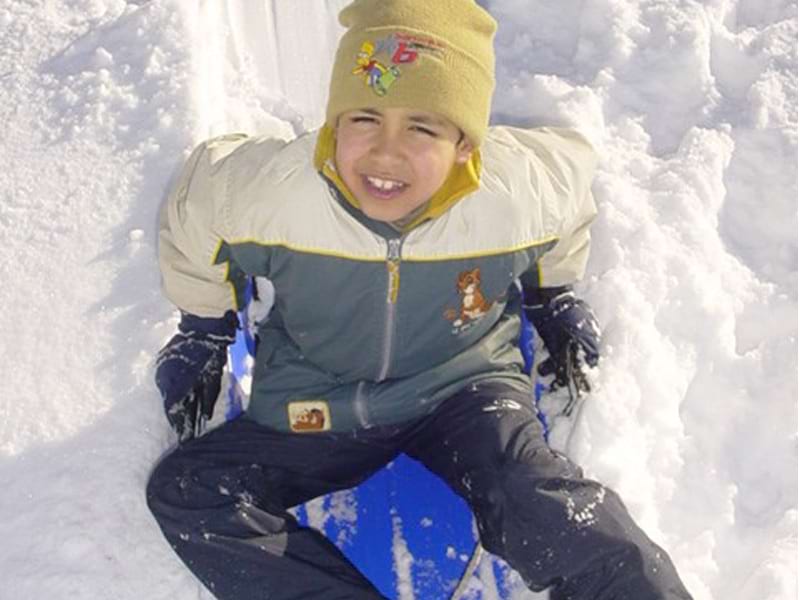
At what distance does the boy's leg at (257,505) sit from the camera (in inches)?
80.3

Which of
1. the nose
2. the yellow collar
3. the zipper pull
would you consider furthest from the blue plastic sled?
the nose

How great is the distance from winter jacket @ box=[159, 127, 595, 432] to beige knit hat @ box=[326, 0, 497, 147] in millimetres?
130

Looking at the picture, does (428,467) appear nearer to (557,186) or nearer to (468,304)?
(468,304)

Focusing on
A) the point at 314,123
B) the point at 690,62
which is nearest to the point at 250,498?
the point at 314,123

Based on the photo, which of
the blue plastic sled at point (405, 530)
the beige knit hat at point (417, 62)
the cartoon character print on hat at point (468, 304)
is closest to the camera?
the beige knit hat at point (417, 62)

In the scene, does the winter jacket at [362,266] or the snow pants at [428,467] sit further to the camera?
the winter jacket at [362,266]

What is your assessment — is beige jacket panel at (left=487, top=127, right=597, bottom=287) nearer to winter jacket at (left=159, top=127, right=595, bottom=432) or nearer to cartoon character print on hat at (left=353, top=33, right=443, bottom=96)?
winter jacket at (left=159, top=127, right=595, bottom=432)

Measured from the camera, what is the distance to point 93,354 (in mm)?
2373

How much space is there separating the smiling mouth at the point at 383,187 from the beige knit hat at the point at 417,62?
12 cm

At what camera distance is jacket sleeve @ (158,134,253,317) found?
212 cm

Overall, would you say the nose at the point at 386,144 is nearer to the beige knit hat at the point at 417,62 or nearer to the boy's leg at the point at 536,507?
the beige knit hat at the point at 417,62

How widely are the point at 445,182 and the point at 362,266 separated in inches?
7.9

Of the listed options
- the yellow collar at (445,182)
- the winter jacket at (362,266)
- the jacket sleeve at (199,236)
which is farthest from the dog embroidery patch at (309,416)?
the yellow collar at (445,182)

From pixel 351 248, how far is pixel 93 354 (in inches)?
24.4
